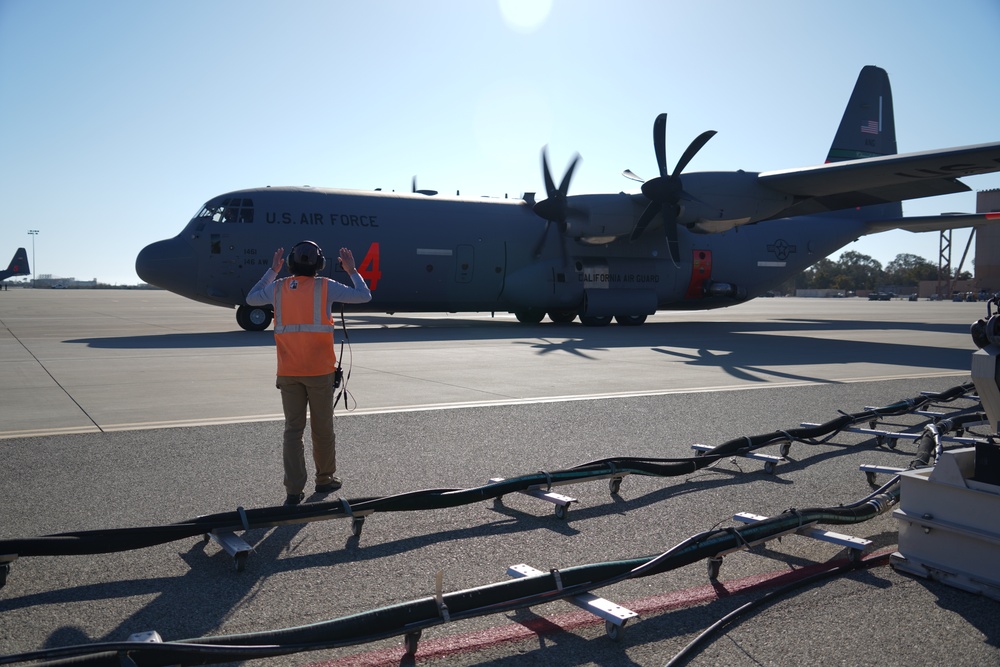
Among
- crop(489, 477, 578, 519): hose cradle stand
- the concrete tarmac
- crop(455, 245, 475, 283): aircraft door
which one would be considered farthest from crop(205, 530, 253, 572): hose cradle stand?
crop(455, 245, 475, 283): aircraft door

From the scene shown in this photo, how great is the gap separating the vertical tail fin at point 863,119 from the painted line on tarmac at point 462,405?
54.5ft

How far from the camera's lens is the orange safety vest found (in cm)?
576

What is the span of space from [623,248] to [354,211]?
9088 mm

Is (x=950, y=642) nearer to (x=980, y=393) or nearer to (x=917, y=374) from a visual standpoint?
(x=980, y=393)

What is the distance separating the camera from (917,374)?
44.1 feet

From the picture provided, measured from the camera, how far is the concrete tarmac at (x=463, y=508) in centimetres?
356

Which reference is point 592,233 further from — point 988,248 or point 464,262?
point 988,248

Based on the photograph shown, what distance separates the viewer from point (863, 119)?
27781 mm

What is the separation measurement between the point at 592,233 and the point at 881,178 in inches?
315

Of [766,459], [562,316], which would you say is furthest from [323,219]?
[766,459]

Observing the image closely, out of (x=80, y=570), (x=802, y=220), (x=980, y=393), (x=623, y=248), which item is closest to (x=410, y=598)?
(x=80, y=570)

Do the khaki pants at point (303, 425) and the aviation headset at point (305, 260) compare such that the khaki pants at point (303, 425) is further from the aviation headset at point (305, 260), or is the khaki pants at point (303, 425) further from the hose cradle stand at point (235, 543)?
the hose cradle stand at point (235, 543)

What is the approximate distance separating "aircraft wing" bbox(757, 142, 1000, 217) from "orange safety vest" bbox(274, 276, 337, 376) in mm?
16806

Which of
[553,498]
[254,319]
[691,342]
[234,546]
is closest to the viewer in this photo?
[234,546]
